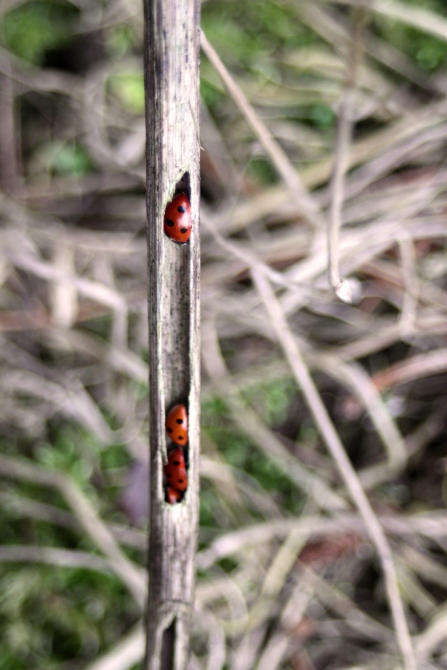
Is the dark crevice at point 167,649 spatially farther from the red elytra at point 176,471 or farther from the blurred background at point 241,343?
the blurred background at point 241,343

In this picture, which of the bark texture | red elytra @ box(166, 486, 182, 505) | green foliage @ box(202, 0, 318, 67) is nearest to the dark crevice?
the bark texture

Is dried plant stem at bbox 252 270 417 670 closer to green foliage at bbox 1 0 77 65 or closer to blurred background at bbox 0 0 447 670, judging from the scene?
blurred background at bbox 0 0 447 670

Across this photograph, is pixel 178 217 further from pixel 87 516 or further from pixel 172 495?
pixel 87 516

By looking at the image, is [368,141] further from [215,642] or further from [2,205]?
[215,642]

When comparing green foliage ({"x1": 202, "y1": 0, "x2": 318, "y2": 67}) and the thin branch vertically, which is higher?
green foliage ({"x1": 202, "y1": 0, "x2": 318, "y2": 67})

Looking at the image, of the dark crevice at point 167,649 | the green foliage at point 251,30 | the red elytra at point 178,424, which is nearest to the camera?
the red elytra at point 178,424

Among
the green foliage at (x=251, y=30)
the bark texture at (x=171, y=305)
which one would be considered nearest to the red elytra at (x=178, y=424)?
the bark texture at (x=171, y=305)
